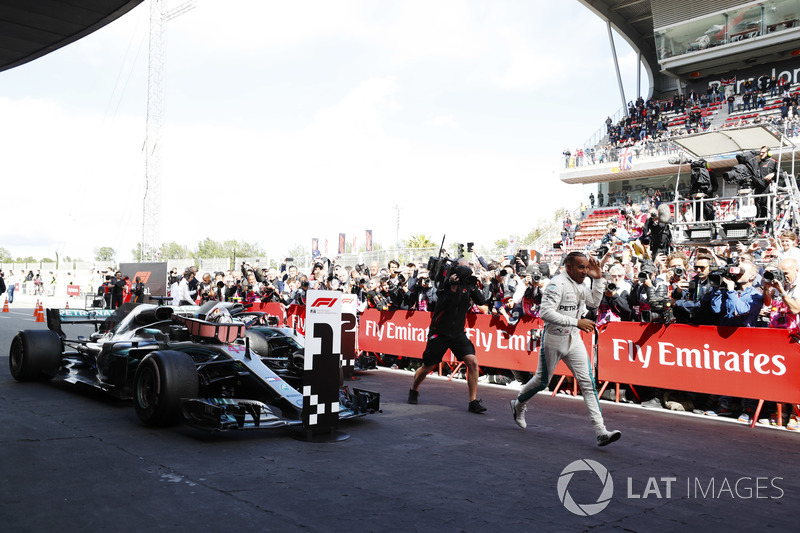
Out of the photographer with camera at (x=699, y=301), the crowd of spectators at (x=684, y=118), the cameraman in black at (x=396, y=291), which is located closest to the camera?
the photographer with camera at (x=699, y=301)

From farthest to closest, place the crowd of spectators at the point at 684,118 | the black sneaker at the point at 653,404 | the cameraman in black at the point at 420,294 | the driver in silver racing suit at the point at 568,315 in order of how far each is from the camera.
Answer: the crowd of spectators at the point at 684,118 → the cameraman in black at the point at 420,294 → the black sneaker at the point at 653,404 → the driver in silver racing suit at the point at 568,315

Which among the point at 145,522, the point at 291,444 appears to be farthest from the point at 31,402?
the point at 145,522

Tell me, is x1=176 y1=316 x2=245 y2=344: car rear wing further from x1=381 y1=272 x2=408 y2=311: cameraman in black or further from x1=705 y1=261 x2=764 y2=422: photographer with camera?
x1=705 y1=261 x2=764 y2=422: photographer with camera

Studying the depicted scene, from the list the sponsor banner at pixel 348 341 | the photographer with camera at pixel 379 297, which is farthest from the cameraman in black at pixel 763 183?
the sponsor banner at pixel 348 341

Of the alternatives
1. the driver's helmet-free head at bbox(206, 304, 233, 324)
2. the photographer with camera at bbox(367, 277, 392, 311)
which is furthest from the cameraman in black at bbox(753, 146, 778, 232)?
the driver's helmet-free head at bbox(206, 304, 233, 324)

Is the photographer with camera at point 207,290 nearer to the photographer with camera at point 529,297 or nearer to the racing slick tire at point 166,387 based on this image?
the photographer with camera at point 529,297

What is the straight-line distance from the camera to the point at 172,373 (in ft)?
20.4

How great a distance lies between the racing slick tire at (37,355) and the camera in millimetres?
8727

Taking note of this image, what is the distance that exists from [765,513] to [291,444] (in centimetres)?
386

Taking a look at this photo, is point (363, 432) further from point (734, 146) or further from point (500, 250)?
point (500, 250)

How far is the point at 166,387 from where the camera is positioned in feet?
20.1

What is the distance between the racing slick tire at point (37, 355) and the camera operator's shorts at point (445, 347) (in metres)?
5.24

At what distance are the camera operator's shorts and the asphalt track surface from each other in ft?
2.56

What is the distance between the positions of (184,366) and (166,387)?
281 millimetres
